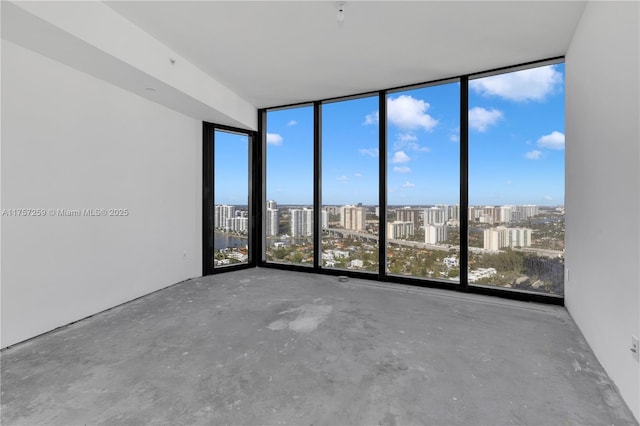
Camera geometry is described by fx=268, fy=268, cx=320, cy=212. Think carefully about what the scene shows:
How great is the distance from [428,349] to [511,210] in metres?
2.13

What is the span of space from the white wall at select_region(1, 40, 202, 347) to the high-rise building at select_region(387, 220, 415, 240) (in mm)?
2978

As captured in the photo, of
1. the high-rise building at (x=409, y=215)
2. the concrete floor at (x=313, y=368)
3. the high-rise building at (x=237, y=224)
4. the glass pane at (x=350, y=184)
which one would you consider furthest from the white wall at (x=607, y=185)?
the high-rise building at (x=237, y=224)

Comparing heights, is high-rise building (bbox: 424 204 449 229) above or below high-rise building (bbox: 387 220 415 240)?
above

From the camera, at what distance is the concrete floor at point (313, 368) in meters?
1.41

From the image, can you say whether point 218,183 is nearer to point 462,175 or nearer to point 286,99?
point 286,99

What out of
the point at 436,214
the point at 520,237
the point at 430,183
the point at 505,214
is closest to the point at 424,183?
the point at 430,183

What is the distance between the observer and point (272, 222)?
15.5ft

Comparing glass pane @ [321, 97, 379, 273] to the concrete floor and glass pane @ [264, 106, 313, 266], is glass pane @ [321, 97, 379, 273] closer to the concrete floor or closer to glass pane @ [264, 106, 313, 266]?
glass pane @ [264, 106, 313, 266]

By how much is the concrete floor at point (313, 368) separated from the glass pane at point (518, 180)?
0.49 m

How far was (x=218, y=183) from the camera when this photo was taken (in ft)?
14.1

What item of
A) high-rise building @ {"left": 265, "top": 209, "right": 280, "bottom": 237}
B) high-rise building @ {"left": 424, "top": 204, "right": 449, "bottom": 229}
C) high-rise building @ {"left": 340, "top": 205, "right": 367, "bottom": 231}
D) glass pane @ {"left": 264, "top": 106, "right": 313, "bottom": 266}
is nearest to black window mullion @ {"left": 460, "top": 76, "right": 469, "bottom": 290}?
high-rise building @ {"left": 424, "top": 204, "right": 449, "bottom": 229}

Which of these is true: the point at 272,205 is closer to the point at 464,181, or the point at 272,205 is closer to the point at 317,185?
the point at 317,185

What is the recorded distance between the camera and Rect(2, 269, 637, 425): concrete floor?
1407 millimetres

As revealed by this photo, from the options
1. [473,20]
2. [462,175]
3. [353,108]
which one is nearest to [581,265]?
[462,175]
